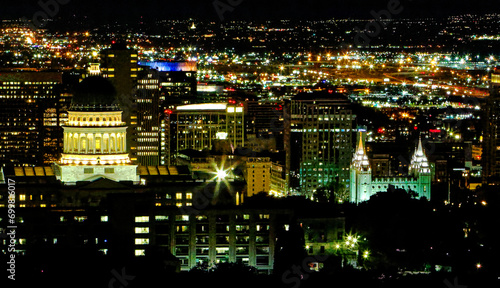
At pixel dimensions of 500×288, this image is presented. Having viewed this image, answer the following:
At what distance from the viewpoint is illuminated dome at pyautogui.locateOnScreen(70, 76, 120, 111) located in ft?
369

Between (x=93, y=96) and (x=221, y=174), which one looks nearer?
(x=93, y=96)

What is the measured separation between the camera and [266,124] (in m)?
180

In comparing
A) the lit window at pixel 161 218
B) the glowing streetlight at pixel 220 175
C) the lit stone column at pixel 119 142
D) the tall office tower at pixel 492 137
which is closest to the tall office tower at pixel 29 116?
the glowing streetlight at pixel 220 175

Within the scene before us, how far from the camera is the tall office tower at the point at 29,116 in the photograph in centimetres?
15538

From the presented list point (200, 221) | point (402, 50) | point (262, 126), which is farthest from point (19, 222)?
point (402, 50)

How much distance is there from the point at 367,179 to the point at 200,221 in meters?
50.3

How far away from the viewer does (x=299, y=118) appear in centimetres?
15150

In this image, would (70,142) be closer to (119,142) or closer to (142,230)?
(119,142)

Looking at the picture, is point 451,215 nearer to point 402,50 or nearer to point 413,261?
point 413,261

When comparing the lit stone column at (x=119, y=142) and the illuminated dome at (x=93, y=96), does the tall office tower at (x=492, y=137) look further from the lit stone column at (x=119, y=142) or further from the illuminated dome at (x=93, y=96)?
the illuminated dome at (x=93, y=96)

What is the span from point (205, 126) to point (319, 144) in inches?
758

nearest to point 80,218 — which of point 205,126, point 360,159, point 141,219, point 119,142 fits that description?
point 141,219

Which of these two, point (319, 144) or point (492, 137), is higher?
point (492, 137)

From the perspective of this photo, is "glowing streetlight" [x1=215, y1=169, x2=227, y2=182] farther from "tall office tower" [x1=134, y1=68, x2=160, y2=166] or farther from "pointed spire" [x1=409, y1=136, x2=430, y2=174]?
"tall office tower" [x1=134, y1=68, x2=160, y2=166]
